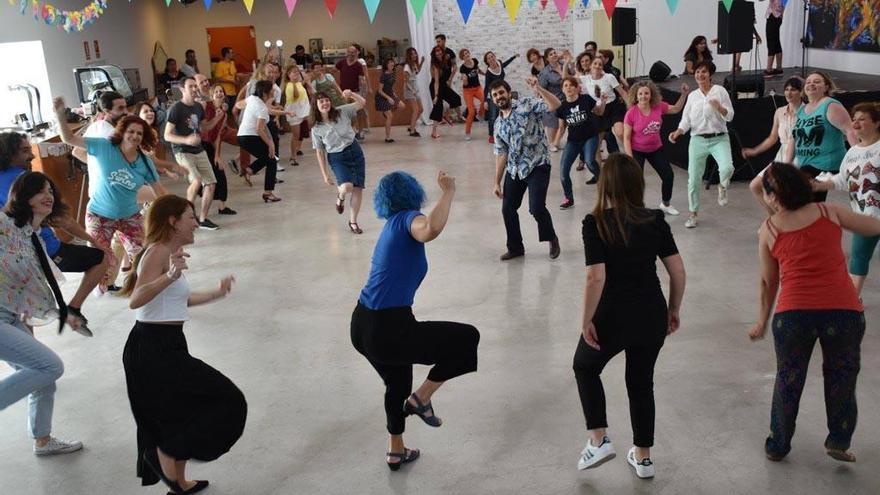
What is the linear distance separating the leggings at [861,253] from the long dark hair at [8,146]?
15.9ft

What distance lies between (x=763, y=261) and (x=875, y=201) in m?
1.70

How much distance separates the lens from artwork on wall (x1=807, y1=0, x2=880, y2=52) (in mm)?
11141

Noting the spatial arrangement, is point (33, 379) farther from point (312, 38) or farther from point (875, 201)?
point (312, 38)

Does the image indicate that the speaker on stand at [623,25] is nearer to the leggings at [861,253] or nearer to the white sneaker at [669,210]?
the white sneaker at [669,210]

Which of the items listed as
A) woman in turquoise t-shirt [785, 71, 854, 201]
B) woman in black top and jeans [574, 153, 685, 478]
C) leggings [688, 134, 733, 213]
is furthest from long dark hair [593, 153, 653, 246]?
leggings [688, 134, 733, 213]

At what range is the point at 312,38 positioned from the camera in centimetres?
1819

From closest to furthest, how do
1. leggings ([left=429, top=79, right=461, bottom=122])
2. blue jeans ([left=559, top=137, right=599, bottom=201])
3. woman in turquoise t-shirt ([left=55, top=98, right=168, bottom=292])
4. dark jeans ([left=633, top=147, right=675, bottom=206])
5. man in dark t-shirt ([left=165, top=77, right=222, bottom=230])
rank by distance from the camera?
woman in turquoise t-shirt ([left=55, top=98, right=168, bottom=292]), dark jeans ([left=633, top=147, right=675, bottom=206]), man in dark t-shirt ([left=165, top=77, right=222, bottom=230]), blue jeans ([left=559, top=137, right=599, bottom=201]), leggings ([left=429, top=79, right=461, bottom=122])

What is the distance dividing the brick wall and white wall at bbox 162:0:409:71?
90.0 inches

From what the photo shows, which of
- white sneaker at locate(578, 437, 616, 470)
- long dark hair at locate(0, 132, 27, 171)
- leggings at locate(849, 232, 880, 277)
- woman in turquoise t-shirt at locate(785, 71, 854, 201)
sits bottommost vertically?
white sneaker at locate(578, 437, 616, 470)

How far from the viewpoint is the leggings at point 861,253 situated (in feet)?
15.9

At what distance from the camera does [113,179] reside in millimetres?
5672

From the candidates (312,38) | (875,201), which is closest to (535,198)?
(875,201)

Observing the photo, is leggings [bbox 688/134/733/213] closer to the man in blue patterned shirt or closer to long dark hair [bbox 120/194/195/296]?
the man in blue patterned shirt

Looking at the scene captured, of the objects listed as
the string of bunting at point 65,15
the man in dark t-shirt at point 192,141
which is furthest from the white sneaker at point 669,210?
the string of bunting at point 65,15
